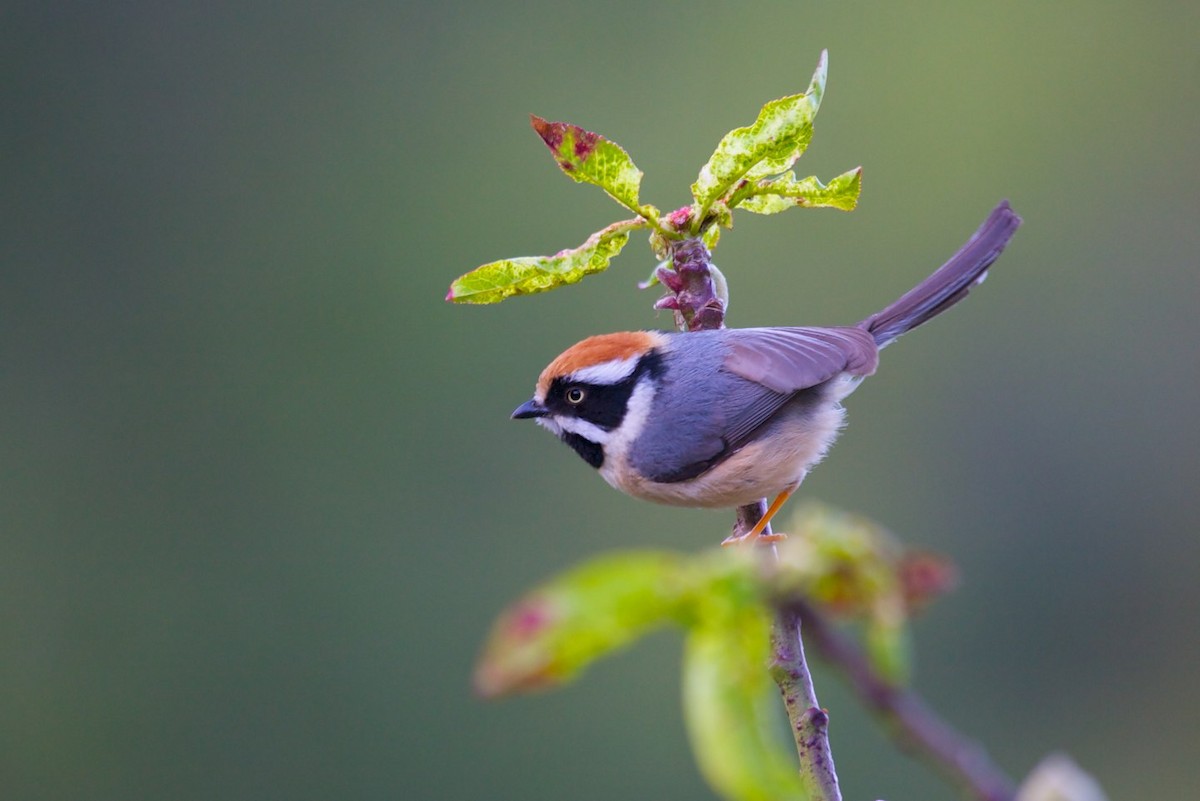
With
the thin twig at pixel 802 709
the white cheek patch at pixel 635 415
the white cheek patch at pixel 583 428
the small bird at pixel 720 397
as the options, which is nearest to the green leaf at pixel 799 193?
the thin twig at pixel 802 709

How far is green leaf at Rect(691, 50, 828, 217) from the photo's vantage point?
7.50ft

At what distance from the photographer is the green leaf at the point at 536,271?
239 centimetres

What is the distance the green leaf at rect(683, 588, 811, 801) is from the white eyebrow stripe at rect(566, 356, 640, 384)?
2496 mm

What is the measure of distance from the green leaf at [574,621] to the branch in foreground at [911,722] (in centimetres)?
12

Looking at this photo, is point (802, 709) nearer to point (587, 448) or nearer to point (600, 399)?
point (600, 399)

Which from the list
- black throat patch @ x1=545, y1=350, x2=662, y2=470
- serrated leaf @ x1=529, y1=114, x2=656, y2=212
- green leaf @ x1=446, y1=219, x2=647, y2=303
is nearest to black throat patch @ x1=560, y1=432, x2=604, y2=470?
black throat patch @ x1=545, y1=350, x2=662, y2=470

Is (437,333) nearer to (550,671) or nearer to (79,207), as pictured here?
(79,207)

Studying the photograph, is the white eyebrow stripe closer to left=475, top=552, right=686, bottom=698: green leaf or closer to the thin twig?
the thin twig

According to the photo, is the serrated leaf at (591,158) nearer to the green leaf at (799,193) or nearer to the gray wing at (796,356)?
the green leaf at (799,193)

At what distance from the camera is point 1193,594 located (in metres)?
12.4

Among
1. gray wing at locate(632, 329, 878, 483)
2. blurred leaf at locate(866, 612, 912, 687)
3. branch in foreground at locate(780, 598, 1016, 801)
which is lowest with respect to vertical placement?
branch in foreground at locate(780, 598, 1016, 801)

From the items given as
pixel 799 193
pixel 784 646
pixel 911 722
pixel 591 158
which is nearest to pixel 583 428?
pixel 799 193

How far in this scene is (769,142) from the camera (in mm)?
2311

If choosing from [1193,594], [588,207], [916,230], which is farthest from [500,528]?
[1193,594]
